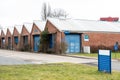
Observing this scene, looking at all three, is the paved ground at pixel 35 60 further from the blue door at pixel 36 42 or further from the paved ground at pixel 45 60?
the blue door at pixel 36 42

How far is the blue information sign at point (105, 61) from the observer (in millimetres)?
15180

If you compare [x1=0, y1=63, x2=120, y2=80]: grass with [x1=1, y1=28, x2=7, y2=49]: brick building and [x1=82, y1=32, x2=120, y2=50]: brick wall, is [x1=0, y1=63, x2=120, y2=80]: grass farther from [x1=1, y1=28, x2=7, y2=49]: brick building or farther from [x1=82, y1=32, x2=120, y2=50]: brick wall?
[x1=1, y1=28, x2=7, y2=49]: brick building

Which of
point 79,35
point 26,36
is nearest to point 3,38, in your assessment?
point 26,36

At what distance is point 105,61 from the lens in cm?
1551

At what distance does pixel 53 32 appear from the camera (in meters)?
42.3

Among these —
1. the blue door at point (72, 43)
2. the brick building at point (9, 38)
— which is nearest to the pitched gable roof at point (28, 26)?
the brick building at point (9, 38)

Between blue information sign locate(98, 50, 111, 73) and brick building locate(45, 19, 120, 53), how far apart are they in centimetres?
2415

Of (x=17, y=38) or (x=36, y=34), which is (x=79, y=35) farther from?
(x=17, y=38)

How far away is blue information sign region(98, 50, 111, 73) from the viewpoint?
15.2 metres

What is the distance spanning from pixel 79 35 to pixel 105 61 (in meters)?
26.6

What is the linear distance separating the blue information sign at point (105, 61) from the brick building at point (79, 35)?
79.2 feet

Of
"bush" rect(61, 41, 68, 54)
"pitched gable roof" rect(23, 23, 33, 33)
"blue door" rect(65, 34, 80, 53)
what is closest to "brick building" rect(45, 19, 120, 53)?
"blue door" rect(65, 34, 80, 53)

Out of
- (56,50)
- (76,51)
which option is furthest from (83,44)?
(56,50)

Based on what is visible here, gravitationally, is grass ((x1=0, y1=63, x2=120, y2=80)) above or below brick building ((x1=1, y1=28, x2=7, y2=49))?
below
